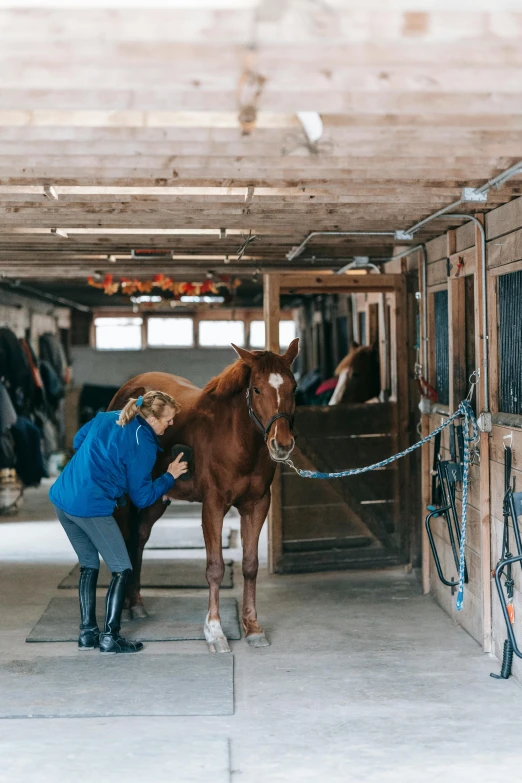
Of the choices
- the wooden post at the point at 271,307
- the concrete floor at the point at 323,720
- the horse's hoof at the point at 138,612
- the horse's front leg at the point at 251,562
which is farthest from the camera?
the wooden post at the point at 271,307

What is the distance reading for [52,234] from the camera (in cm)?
572

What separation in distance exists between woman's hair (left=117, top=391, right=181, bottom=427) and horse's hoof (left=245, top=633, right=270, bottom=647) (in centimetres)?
132

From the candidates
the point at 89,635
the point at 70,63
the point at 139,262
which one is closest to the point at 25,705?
the point at 89,635

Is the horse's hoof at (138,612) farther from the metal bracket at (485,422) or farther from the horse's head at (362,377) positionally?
the horse's head at (362,377)

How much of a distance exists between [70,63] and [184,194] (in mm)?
2003

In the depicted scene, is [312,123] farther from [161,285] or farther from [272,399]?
[161,285]

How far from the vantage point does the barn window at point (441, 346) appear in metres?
5.64

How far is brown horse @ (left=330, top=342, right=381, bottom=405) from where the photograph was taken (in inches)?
296

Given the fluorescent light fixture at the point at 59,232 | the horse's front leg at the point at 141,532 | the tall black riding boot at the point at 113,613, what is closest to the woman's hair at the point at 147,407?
the tall black riding boot at the point at 113,613

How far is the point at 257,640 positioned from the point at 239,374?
146 cm

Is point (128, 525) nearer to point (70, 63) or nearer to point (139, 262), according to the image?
point (139, 262)

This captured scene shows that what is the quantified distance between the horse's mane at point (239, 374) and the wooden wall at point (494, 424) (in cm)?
108

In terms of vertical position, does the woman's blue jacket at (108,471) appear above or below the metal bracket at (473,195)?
below

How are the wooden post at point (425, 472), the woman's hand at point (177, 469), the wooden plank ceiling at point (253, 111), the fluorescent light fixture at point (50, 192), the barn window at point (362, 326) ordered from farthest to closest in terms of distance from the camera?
the barn window at point (362, 326)
the wooden post at point (425, 472)
the woman's hand at point (177, 469)
the fluorescent light fixture at point (50, 192)
the wooden plank ceiling at point (253, 111)
